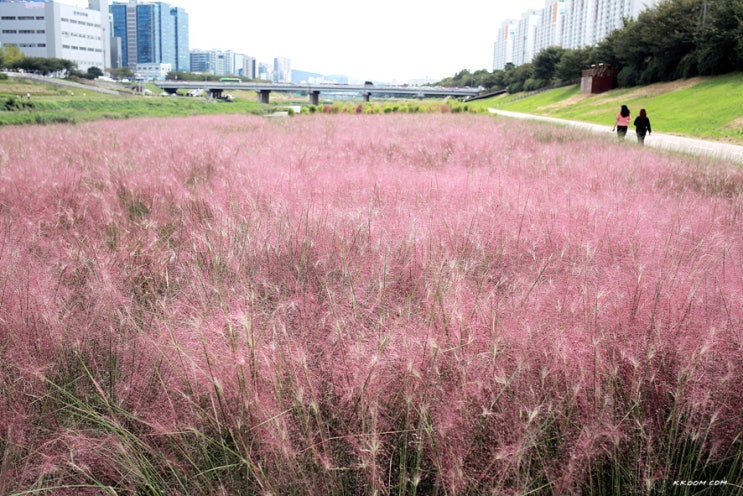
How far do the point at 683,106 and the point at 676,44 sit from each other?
12.2 meters

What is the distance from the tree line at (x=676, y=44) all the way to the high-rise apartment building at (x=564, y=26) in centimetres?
3665

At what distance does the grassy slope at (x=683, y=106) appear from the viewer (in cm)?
1955

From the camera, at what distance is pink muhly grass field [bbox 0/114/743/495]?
164 cm

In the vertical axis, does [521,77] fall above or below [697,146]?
above

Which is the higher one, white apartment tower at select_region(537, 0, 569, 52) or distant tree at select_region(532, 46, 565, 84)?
white apartment tower at select_region(537, 0, 569, 52)

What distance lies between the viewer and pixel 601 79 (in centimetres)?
4300

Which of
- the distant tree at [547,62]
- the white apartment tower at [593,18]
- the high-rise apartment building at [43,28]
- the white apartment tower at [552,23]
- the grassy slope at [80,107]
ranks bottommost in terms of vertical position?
the grassy slope at [80,107]

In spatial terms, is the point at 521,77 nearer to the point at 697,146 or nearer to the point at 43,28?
the point at 697,146

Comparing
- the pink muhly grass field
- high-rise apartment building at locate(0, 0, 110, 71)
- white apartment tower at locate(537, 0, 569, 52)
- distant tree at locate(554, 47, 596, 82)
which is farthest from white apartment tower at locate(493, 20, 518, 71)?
the pink muhly grass field

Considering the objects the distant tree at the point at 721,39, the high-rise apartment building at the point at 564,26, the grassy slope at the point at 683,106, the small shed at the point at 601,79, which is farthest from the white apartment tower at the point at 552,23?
the distant tree at the point at 721,39

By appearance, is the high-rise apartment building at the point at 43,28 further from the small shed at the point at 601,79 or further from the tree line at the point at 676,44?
the tree line at the point at 676,44

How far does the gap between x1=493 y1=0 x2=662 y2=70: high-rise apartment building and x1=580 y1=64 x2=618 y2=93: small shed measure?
35.0 metres

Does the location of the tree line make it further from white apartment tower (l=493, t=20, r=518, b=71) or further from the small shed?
white apartment tower (l=493, t=20, r=518, b=71)

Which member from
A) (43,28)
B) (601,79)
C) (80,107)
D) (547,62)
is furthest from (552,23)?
(80,107)
